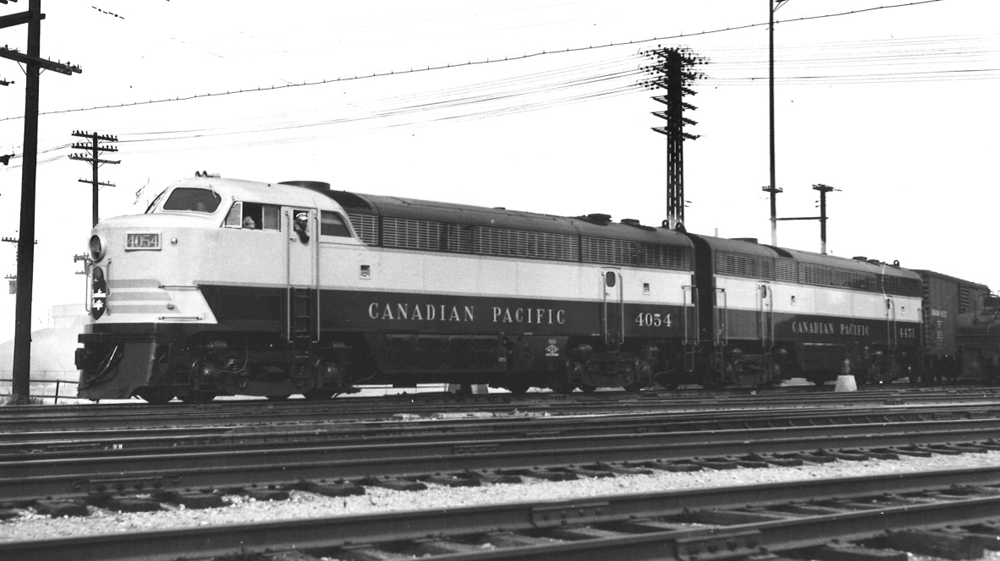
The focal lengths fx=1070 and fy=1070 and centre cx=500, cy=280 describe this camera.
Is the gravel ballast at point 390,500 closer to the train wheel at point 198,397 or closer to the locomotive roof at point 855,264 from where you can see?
the train wheel at point 198,397

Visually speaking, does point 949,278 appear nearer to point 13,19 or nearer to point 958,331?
point 958,331

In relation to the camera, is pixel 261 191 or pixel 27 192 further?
pixel 27 192

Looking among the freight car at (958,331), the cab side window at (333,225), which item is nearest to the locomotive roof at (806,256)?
the freight car at (958,331)

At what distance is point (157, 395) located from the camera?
1838 cm

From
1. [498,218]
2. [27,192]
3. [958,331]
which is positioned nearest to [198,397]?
[498,218]

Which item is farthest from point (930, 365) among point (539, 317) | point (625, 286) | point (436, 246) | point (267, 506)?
point (267, 506)

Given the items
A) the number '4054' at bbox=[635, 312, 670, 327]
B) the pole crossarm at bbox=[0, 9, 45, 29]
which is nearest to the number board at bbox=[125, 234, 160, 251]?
the pole crossarm at bbox=[0, 9, 45, 29]

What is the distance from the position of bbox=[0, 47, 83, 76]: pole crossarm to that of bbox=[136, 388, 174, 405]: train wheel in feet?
29.8

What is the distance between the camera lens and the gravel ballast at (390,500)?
741 cm

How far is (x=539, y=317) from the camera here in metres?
22.4

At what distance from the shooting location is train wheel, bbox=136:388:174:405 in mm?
18172

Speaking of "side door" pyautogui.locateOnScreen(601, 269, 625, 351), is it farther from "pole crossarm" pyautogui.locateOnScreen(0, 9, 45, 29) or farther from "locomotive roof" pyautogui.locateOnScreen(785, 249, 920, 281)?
"pole crossarm" pyautogui.locateOnScreen(0, 9, 45, 29)

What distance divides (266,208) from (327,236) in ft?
3.97

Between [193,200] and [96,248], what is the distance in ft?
5.92
